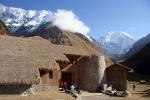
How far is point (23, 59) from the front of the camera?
3353 centimetres

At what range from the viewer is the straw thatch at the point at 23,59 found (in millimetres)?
30484

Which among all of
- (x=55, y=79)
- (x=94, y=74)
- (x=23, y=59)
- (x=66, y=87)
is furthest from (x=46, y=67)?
(x=94, y=74)

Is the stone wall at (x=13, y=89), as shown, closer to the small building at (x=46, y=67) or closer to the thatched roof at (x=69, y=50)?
the small building at (x=46, y=67)

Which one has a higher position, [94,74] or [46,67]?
[46,67]

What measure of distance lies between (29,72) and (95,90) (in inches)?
610

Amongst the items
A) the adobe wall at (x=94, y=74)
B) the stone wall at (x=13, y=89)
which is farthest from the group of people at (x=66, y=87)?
the stone wall at (x=13, y=89)

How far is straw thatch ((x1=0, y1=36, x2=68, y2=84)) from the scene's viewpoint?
30484mm

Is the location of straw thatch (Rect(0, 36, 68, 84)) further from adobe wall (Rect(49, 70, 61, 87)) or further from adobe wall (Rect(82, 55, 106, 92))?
adobe wall (Rect(82, 55, 106, 92))

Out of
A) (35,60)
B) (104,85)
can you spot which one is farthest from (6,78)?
(104,85)

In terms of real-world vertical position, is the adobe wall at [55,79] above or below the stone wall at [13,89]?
above

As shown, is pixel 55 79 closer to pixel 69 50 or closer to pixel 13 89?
pixel 69 50

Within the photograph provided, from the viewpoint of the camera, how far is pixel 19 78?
99.5ft

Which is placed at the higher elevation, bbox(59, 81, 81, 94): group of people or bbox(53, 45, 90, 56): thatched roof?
bbox(53, 45, 90, 56): thatched roof

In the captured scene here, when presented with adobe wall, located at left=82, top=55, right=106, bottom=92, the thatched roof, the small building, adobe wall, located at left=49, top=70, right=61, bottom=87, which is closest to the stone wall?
the small building
